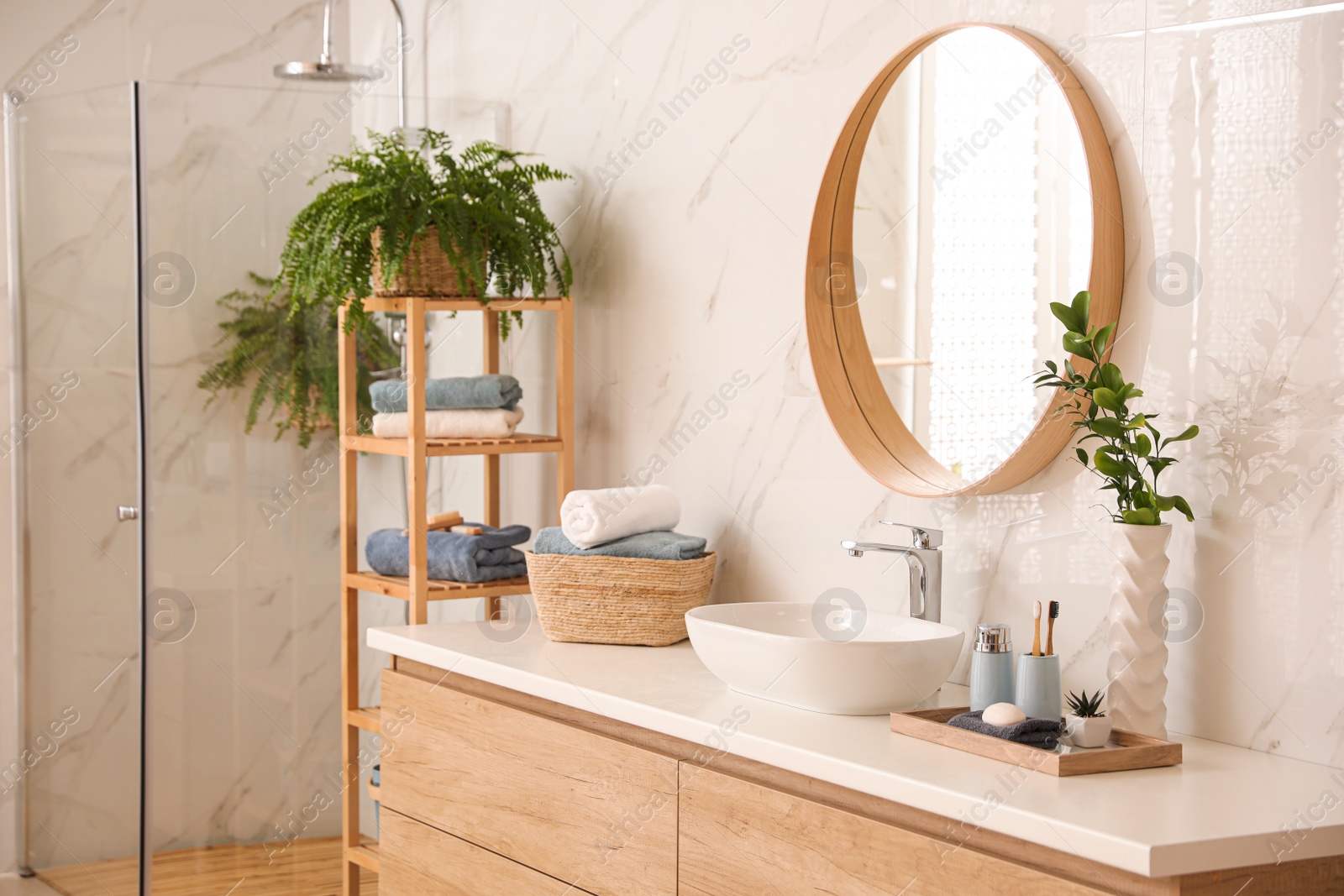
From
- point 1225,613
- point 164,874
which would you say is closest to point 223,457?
point 164,874

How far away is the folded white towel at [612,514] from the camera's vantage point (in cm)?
218

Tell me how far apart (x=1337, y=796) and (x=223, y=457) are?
2.20 metres

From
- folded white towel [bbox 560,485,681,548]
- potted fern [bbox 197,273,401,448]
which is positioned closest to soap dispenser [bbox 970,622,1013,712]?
folded white towel [bbox 560,485,681,548]

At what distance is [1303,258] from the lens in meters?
1.45

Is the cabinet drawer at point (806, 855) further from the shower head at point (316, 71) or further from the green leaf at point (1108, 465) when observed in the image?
the shower head at point (316, 71)

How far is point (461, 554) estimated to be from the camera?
8.34 ft

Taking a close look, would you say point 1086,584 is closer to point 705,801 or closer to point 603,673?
point 705,801

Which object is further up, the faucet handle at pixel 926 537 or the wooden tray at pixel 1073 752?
the faucet handle at pixel 926 537

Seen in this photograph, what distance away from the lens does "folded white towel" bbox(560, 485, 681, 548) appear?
7.16ft

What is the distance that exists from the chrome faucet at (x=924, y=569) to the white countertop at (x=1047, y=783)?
124 millimetres

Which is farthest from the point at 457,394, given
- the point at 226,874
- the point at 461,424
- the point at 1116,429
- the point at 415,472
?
the point at 1116,429

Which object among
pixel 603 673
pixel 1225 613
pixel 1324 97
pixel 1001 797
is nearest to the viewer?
pixel 1001 797

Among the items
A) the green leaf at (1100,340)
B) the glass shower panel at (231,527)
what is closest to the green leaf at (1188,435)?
the green leaf at (1100,340)

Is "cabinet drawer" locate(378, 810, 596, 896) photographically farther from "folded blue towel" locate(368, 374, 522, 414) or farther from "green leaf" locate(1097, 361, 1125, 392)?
"green leaf" locate(1097, 361, 1125, 392)
